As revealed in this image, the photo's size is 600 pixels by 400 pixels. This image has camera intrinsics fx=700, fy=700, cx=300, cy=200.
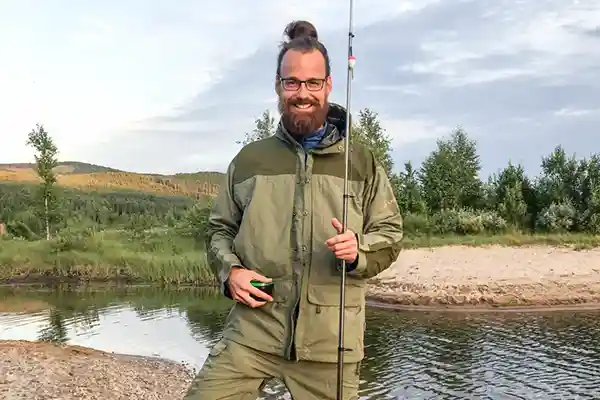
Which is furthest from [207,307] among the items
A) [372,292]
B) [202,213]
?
[202,213]

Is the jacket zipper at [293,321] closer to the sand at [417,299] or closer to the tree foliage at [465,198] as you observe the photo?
the sand at [417,299]

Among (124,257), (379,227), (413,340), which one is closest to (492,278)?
(413,340)

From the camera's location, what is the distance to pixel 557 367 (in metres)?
12.7

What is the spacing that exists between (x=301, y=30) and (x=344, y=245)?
1.09 metres

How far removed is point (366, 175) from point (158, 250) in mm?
31267

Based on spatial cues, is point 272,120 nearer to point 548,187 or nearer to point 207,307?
point 548,187

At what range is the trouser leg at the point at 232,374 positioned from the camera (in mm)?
2971

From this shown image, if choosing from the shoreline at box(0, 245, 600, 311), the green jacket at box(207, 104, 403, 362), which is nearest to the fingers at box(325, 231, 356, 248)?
the green jacket at box(207, 104, 403, 362)

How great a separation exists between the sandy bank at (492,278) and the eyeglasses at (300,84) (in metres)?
18.6

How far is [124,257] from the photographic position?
31.0 meters

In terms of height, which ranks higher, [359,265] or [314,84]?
[314,84]

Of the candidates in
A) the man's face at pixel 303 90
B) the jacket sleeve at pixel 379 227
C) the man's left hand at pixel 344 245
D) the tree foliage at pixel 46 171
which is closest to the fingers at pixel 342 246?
the man's left hand at pixel 344 245

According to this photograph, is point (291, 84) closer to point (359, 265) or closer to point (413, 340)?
point (359, 265)

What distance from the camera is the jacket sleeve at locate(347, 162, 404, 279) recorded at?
9.50 ft
